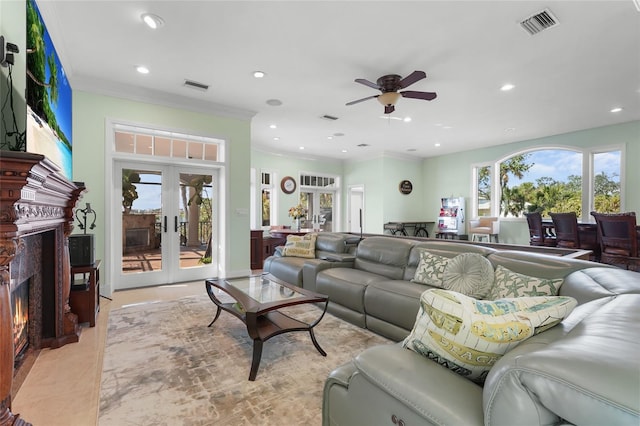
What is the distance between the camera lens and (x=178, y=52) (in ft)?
11.0

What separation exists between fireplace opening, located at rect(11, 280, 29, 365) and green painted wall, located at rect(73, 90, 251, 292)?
1863mm

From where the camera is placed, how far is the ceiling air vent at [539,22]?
2670 millimetres

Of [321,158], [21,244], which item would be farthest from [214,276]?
[321,158]

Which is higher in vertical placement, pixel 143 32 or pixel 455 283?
pixel 143 32

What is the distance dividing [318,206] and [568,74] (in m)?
6.52

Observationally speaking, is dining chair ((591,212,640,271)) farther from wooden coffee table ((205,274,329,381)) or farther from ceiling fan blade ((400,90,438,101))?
wooden coffee table ((205,274,329,381))

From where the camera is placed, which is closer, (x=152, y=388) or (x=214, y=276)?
(x=152, y=388)

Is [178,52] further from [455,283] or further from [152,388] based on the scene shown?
[455,283]

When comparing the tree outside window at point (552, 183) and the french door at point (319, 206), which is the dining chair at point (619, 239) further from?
the french door at point (319, 206)

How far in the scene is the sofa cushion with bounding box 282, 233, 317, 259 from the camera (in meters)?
4.66

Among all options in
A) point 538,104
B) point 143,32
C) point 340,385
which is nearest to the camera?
point 340,385

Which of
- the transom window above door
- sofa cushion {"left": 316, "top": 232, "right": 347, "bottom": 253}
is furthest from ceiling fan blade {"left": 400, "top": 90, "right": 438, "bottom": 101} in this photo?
the transom window above door

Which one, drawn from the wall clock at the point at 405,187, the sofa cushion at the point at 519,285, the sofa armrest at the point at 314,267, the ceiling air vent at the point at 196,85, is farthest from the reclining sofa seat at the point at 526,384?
the wall clock at the point at 405,187

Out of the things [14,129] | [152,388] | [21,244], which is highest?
[14,129]
